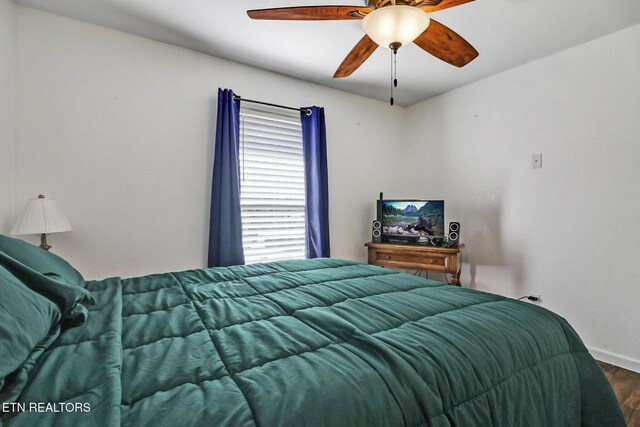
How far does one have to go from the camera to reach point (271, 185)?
300 centimetres

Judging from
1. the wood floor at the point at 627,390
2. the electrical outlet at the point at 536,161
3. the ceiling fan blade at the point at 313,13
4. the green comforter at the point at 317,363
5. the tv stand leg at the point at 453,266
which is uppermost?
the ceiling fan blade at the point at 313,13

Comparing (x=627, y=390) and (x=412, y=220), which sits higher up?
(x=412, y=220)

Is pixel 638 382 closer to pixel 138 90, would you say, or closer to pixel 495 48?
pixel 495 48

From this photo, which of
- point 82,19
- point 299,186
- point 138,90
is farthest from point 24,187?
point 299,186

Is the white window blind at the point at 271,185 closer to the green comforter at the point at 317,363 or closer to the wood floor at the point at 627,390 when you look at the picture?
the green comforter at the point at 317,363

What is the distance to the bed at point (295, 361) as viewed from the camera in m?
0.63

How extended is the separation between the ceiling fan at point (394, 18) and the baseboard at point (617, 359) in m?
2.42

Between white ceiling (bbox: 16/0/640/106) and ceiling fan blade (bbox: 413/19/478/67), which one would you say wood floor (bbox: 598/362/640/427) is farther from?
white ceiling (bbox: 16/0/640/106)

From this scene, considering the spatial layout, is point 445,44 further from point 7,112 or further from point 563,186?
point 7,112

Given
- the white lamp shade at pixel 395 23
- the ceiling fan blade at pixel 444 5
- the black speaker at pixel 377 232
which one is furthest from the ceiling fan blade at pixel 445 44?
the black speaker at pixel 377 232

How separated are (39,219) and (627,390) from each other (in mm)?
3796

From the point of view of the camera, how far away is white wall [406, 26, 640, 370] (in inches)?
87.0

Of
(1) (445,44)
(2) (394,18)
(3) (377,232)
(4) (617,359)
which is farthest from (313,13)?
(4) (617,359)

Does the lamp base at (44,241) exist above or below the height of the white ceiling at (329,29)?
below
